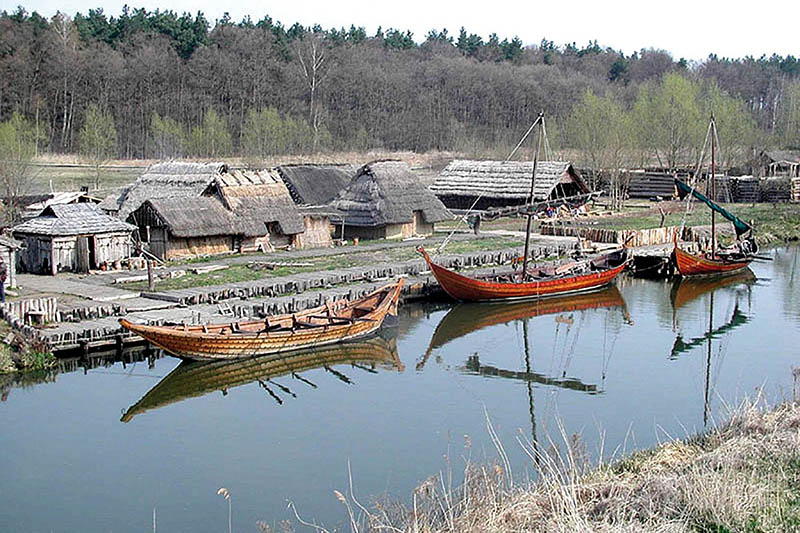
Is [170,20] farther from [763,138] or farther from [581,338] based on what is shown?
[581,338]

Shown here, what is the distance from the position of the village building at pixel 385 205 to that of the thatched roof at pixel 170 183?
6124 mm

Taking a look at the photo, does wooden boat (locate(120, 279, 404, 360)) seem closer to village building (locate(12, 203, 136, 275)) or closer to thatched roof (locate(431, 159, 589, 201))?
village building (locate(12, 203, 136, 275))

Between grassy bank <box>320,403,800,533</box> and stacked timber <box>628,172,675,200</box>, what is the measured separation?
48693 mm

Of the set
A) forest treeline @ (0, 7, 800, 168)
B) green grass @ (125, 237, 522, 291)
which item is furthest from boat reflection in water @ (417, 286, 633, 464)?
forest treeline @ (0, 7, 800, 168)

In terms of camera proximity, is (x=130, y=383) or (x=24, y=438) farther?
(x=130, y=383)

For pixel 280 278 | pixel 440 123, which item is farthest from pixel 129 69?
pixel 280 278

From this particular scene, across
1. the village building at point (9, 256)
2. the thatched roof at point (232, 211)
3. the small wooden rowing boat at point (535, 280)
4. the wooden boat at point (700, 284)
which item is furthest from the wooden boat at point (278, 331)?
the wooden boat at point (700, 284)

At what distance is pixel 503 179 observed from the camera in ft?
164

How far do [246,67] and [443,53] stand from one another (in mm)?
41411

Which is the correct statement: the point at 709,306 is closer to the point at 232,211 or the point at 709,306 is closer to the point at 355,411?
the point at 355,411

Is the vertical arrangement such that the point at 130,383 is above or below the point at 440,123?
below

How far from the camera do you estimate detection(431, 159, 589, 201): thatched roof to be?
160 ft

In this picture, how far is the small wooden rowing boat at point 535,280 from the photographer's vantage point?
3042 cm

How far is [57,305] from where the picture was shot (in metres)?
25.0
